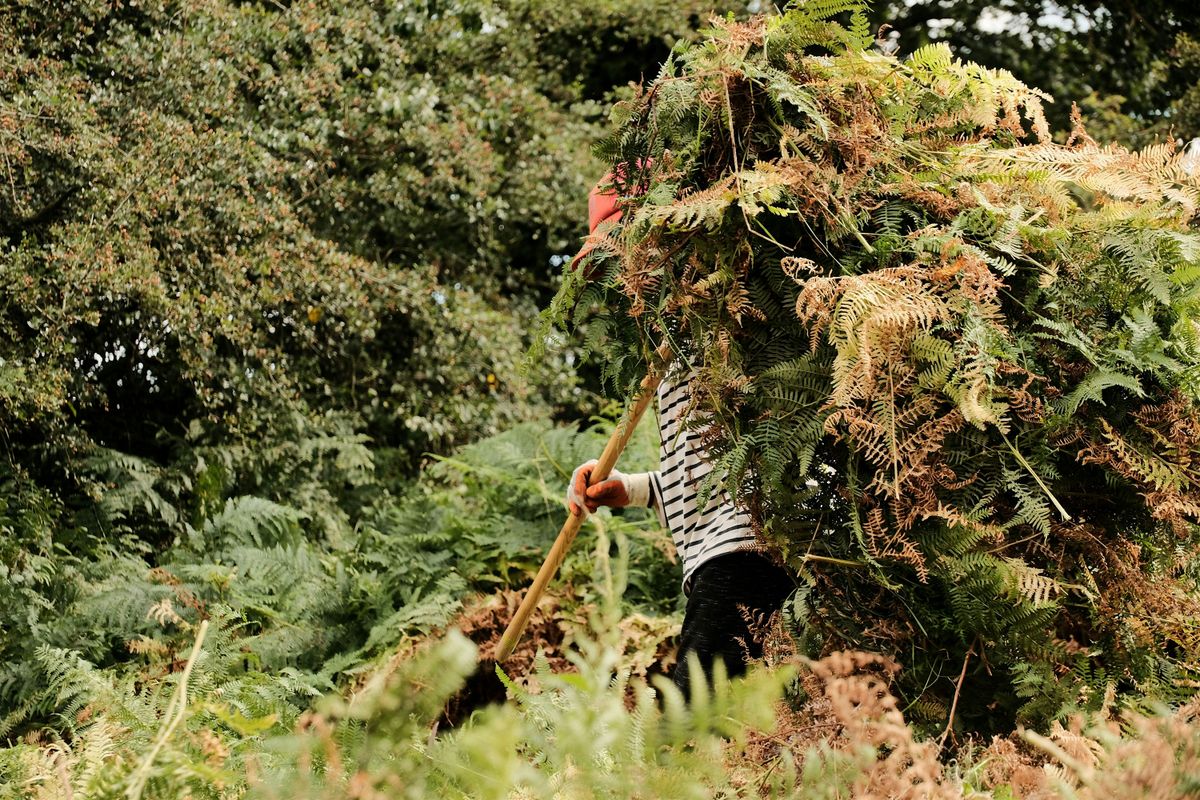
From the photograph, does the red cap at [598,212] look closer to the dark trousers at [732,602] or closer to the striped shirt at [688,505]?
the striped shirt at [688,505]

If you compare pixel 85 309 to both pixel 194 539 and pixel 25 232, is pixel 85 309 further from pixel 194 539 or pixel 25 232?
pixel 194 539

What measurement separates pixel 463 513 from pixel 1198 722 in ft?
15.2

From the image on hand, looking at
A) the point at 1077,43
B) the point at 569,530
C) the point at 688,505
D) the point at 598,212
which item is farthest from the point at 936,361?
the point at 1077,43

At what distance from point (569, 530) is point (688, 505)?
616mm

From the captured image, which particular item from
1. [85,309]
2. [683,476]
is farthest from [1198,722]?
[85,309]

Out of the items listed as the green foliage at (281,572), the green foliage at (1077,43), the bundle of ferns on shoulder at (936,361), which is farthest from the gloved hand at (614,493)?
the green foliage at (1077,43)

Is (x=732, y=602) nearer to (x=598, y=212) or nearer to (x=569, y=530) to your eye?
(x=569, y=530)

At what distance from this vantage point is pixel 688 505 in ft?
11.3

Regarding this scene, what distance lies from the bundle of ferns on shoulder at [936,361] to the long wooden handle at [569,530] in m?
0.54

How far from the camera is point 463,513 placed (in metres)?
5.95

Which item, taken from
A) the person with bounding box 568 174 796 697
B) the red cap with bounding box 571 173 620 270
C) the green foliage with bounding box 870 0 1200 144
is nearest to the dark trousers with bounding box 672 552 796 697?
the person with bounding box 568 174 796 697

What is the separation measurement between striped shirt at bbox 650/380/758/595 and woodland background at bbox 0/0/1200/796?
21.7 inches

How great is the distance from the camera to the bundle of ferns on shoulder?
2447 millimetres

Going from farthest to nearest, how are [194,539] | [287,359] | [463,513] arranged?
[287,359] → [463,513] → [194,539]
